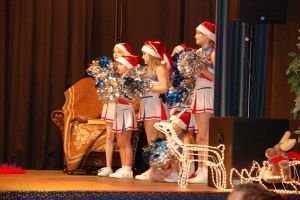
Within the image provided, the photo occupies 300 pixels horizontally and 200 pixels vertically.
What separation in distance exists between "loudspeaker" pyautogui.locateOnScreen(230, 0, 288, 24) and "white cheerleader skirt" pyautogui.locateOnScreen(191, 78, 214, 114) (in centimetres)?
105

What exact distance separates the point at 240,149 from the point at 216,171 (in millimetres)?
231

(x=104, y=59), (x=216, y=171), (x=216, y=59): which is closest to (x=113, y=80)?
(x=104, y=59)

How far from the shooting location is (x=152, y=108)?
→ 6.30 meters

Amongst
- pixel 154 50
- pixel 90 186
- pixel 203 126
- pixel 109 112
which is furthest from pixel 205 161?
pixel 109 112

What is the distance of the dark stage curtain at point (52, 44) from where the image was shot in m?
8.16

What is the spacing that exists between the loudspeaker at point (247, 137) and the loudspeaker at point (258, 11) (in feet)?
2.49

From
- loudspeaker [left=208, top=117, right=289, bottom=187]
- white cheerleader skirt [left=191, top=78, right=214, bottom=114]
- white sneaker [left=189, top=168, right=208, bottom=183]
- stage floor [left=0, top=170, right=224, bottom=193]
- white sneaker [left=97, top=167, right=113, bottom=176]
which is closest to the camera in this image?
stage floor [left=0, top=170, right=224, bottom=193]

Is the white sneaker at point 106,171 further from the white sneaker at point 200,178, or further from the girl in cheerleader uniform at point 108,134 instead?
the white sneaker at point 200,178

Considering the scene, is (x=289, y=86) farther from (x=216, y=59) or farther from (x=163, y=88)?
(x=163, y=88)

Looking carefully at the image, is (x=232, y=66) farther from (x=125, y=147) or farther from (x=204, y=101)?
(x=125, y=147)

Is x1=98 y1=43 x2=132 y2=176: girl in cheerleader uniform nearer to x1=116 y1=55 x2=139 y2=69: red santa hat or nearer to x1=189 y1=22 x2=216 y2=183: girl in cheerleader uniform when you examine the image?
x1=116 y1=55 x2=139 y2=69: red santa hat

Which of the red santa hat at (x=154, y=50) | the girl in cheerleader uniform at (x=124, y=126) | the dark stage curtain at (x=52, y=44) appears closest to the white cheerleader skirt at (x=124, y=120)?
the girl in cheerleader uniform at (x=124, y=126)

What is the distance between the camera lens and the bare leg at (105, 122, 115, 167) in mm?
6676

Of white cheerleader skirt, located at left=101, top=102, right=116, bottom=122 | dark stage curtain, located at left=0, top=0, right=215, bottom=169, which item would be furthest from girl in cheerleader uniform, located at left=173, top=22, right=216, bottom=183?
dark stage curtain, located at left=0, top=0, right=215, bottom=169
